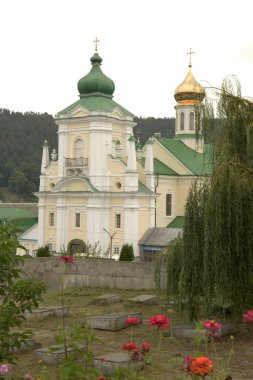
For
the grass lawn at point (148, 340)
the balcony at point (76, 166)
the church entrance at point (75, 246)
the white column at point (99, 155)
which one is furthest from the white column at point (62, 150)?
the grass lawn at point (148, 340)

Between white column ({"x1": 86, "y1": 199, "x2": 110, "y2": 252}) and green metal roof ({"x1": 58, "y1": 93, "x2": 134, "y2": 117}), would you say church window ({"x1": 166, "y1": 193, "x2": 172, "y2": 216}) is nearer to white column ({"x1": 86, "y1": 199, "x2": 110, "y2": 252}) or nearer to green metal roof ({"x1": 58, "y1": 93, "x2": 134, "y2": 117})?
white column ({"x1": 86, "y1": 199, "x2": 110, "y2": 252})

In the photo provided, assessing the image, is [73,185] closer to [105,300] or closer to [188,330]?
[105,300]

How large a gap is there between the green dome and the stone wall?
50.3ft

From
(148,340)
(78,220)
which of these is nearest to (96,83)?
(78,220)

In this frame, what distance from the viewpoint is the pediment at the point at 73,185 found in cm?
3469

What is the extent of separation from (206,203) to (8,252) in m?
5.35

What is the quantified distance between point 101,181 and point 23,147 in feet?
232

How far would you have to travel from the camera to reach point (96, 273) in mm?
22219

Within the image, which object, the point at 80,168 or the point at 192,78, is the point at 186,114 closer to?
the point at 192,78

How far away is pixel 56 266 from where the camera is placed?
74.9 ft

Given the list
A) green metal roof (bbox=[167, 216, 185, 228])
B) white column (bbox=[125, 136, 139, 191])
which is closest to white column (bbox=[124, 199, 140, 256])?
white column (bbox=[125, 136, 139, 191])

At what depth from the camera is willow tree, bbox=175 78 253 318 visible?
→ 10.8 meters

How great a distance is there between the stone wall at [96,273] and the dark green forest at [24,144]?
219 feet

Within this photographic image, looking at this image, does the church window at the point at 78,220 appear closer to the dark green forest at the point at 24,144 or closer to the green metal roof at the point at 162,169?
the green metal roof at the point at 162,169
